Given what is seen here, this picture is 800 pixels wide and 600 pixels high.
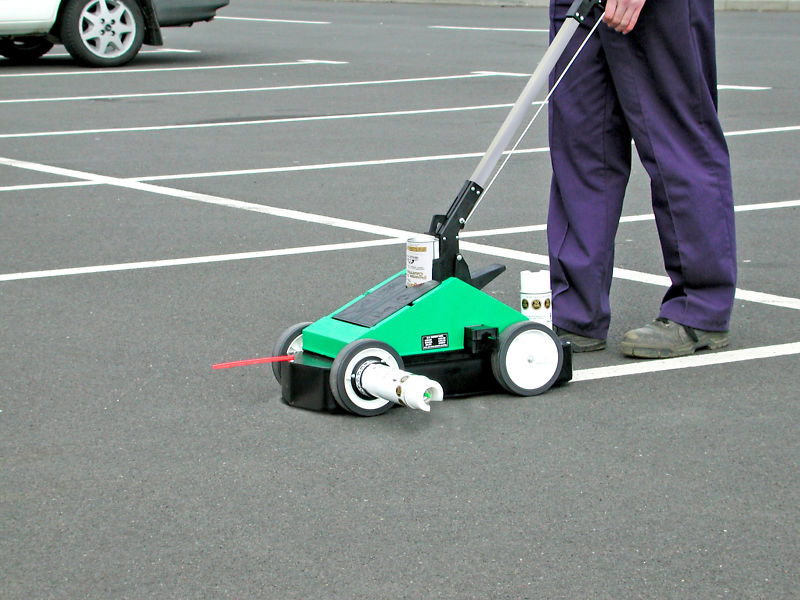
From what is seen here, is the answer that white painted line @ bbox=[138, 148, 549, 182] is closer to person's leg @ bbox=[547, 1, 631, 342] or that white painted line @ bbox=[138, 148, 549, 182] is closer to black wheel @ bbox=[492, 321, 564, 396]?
person's leg @ bbox=[547, 1, 631, 342]

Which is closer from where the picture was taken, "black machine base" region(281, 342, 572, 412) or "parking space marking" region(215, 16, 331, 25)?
"black machine base" region(281, 342, 572, 412)

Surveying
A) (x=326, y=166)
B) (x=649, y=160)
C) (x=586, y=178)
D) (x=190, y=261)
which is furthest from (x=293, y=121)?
(x=649, y=160)

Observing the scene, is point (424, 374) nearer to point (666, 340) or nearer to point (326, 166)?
point (666, 340)

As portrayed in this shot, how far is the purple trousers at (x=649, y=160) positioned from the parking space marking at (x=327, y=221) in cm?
84

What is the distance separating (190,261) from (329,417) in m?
2.33

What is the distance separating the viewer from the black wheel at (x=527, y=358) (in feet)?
13.2

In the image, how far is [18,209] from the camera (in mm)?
7320

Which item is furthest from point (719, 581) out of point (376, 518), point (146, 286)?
point (146, 286)

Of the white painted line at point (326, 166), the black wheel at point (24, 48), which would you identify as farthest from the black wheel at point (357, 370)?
the black wheel at point (24, 48)

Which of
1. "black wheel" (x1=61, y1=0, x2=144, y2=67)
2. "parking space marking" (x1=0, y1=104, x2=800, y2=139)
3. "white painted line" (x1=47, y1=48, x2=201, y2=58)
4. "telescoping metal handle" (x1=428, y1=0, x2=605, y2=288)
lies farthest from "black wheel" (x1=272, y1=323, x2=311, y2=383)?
"white painted line" (x1=47, y1=48, x2=201, y2=58)

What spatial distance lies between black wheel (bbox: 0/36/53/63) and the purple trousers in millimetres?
11789

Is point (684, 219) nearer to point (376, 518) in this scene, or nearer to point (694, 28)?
point (694, 28)

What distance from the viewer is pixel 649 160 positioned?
4.49 metres

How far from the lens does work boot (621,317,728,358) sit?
178 inches
